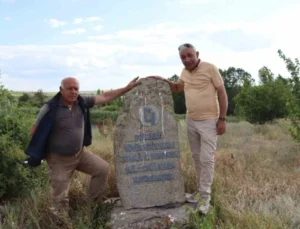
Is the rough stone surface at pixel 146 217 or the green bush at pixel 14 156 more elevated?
the green bush at pixel 14 156

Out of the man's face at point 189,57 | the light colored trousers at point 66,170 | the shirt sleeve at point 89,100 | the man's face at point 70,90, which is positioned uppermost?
the man's face at point 189,57

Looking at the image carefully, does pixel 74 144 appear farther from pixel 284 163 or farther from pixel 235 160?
pixel 284 163

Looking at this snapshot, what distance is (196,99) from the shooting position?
5.51 meters

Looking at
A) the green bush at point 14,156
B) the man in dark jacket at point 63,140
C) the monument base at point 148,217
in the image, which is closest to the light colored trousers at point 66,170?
the man in dark jacket at point 63,140

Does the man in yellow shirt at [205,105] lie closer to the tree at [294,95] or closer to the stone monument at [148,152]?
the stone monument at [148,152]

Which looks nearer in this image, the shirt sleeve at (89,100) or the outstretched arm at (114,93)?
the shirt sleeve at (89,100)

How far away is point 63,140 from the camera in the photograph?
532 cm

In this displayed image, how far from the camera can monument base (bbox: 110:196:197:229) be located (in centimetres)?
548

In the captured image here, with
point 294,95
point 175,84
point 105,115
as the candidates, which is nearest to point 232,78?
point 105,115

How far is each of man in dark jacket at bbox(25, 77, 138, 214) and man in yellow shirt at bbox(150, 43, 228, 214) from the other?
135 centimetres

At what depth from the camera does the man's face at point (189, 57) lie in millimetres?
5430

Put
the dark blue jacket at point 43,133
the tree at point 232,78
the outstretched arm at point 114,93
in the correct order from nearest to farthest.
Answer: the dark blue jacket at point 43,133 → the outstretched arm at point 114,93 → the tree at point 232,78

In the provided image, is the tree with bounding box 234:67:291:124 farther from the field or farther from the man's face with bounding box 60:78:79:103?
the man's face with bounding box 60:78:79:103

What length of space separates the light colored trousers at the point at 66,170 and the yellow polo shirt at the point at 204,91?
1.49 metres
